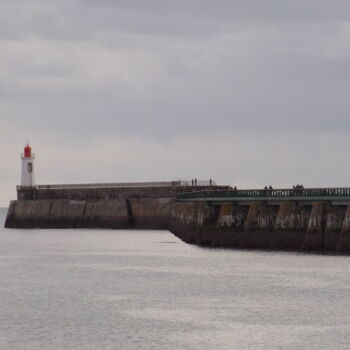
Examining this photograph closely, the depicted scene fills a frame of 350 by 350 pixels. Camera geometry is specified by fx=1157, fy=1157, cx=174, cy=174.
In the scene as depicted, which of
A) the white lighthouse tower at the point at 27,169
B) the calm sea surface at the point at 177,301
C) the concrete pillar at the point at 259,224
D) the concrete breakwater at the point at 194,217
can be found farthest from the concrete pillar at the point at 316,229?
the white lighthouse tower at the point at 27,169

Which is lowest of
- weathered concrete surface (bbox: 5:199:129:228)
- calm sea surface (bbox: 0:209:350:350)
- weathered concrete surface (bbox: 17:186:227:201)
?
calm sea surface (bbox: 0:209:350:350)

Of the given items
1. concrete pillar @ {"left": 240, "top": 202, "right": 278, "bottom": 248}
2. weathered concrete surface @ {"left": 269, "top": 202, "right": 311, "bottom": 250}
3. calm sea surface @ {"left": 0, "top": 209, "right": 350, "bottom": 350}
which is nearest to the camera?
calm sea surface @ {"left": 0, "top": 209, "right": 350, "bottom": 350}

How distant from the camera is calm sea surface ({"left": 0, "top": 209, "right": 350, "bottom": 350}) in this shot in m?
46.7

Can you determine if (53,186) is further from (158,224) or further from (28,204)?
→ (158,224)

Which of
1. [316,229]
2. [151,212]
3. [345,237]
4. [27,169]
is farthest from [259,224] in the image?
[27,169]

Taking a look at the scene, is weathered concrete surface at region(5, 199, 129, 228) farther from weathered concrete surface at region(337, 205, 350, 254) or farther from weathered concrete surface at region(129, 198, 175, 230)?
weathered concrete surface at region(337, 205, 350, 254)

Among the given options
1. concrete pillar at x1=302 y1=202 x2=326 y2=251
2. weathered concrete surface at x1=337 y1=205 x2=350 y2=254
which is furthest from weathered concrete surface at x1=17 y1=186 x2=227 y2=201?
weathered concrete surface at x1=337 y1=205 x2=350 y2=254

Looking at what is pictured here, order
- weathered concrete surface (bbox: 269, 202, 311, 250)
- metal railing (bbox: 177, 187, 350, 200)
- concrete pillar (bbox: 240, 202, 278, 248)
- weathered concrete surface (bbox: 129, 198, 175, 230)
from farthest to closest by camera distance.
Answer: weathered concrete surface (bbox: 129, 198, 175, 230) < concrete pillar (bbox: 240, 202, 278, 248) < weathered concrete surface (bbox: 269, 202, 311, 250) < metal railing (bbox: 177, 187, 350, 200)

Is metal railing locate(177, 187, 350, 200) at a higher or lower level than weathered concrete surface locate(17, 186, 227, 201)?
lower

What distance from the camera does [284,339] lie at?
4594cm

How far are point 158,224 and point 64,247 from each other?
106 ft

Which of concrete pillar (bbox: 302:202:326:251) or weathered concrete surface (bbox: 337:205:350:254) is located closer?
weathered concrete surface (bbox: 337:205:350:254)

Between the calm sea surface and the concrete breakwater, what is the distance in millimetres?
2530

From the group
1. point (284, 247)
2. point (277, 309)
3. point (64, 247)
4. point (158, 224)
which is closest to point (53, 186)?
point (158, 224)
